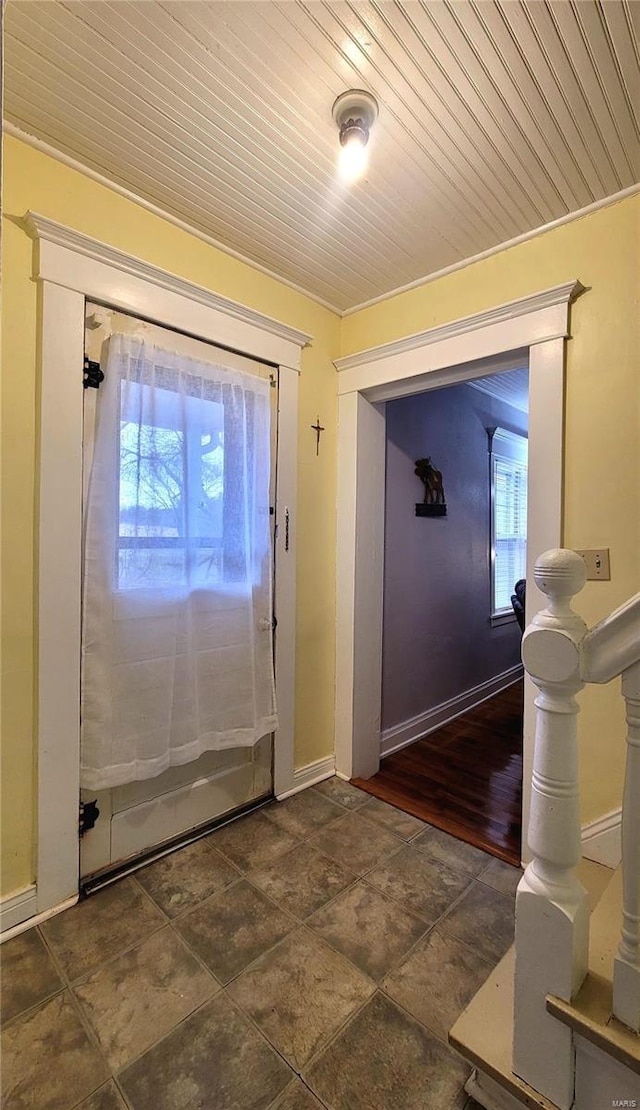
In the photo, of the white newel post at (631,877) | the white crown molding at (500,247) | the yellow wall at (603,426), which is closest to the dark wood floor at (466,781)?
the yellow wall at (603,426)

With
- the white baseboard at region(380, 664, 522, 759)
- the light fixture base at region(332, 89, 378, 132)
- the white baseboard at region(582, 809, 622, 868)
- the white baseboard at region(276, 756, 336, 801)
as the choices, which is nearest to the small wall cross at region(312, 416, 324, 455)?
the light fixture base at region(332, 89, 378, 132)

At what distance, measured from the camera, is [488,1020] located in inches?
42.4

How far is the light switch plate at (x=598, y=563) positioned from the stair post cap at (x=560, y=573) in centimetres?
89

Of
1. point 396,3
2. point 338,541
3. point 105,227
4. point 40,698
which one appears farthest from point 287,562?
point 396,3

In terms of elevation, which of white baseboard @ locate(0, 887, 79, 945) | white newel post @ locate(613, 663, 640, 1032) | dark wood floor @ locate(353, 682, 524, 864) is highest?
white newel post @ locate(613, 663, 640, 1032)

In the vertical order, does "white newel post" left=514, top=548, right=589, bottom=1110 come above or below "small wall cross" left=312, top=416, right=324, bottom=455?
below

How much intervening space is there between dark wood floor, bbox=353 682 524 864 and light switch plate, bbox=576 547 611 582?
46.5 inches

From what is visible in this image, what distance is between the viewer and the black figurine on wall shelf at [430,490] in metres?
3.05

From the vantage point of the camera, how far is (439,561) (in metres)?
3.27

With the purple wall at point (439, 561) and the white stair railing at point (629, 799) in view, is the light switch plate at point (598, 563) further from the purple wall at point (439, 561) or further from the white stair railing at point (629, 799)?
the purple wall at point (439, 561)

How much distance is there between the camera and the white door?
5.40ft

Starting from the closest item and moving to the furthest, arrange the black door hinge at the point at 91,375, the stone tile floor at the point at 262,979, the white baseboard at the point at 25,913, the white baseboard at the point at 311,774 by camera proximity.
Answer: the stone tile floor at the point at 262,979
the white baseboard at the point at 25,913
the black door hinge at the point at 91,375
the white baseboard at the point at 311,774

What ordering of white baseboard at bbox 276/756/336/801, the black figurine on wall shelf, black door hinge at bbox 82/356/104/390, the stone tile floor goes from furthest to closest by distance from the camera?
the black figurine on wall shelf, white baseboard at bbox 276/756/336/801, black door hinge at bbox 82/356/104/390, the stone tile floor

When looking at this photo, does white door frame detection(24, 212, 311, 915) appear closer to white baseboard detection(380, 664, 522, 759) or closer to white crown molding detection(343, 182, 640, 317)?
white crown molding detection(343, 182, 640, 317)
